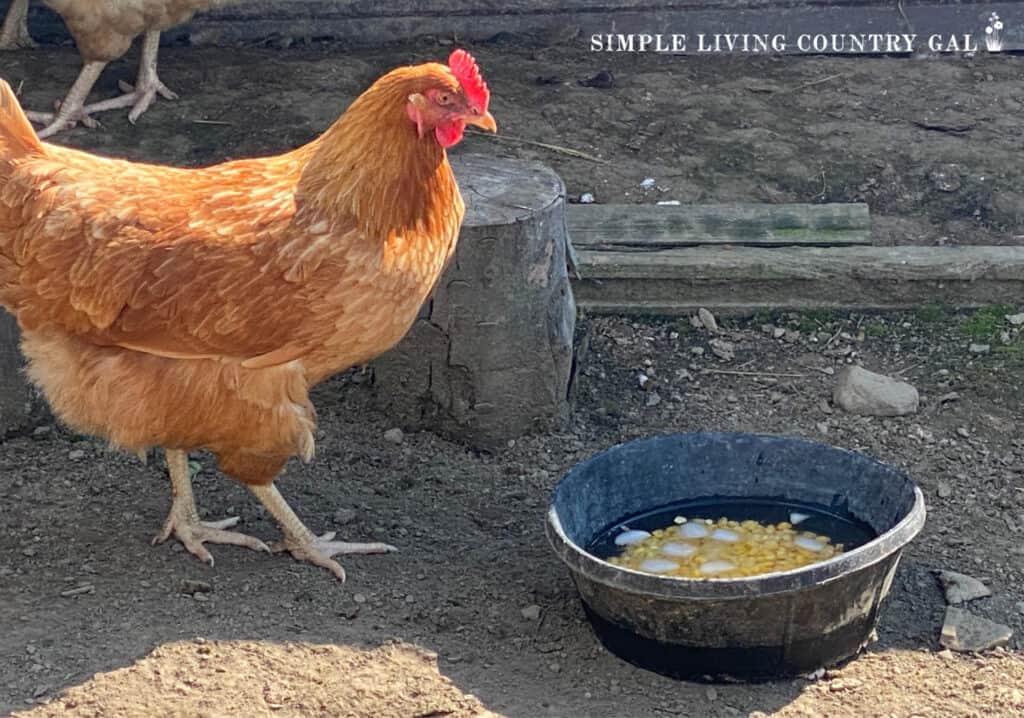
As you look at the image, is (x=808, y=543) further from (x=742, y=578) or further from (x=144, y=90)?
(x=144, y=90)

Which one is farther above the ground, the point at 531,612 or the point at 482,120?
the point at 482,120

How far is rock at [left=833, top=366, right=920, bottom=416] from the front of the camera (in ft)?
14.4

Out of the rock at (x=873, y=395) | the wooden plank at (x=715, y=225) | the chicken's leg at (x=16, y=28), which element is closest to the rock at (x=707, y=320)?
the wooden plank at (x=715, y=225)

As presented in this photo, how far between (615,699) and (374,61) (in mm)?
4376

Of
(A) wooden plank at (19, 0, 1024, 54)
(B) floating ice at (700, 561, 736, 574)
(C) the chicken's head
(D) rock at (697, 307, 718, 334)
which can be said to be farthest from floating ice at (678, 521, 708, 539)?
(A) wooden plank at (19, 0, 1024, 54)

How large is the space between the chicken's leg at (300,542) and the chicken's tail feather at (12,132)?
998 mm

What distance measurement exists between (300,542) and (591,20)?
4.30m

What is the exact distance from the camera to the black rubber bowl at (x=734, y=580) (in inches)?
119

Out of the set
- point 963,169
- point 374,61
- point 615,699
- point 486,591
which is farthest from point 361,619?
point 374,61

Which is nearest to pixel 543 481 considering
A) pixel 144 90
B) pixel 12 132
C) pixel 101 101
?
pixel 12 132

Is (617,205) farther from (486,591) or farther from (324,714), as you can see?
(324,714)

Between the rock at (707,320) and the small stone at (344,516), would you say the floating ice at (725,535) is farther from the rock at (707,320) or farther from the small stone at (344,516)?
the rock at (707,320)

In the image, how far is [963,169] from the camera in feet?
18.6

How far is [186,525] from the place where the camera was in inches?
146
